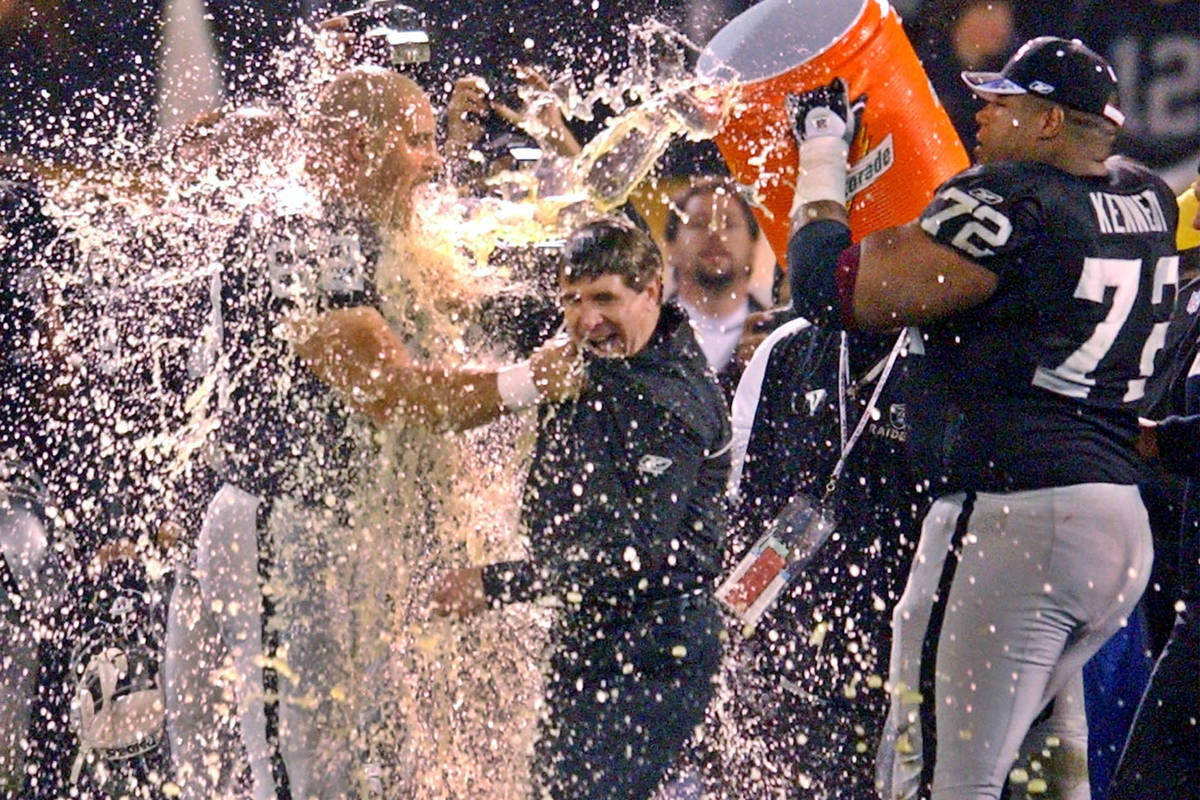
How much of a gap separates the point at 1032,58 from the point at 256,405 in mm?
2033

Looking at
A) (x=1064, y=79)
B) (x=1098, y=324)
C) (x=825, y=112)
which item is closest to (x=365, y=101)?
(x=825, y=112)

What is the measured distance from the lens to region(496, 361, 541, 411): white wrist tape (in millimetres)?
3164

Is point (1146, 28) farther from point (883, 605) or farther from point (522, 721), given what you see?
point (522, 721)

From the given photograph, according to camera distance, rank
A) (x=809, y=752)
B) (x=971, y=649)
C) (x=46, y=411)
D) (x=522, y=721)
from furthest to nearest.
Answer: (x=46, y=411) → (x=809, y=752) → (x=522, y=721) → (x=971, y=649)

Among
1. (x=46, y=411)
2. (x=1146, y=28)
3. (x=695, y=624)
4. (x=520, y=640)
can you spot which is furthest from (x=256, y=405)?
(x=1146, y=28)

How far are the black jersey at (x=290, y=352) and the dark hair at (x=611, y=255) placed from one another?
538 mm

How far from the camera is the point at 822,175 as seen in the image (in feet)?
10.6

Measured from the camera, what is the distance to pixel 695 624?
312 centimetres

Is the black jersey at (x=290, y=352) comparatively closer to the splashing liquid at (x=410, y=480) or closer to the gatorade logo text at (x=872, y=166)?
the splashing liquid at (x=410, y=480)

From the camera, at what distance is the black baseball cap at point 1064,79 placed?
3027mm

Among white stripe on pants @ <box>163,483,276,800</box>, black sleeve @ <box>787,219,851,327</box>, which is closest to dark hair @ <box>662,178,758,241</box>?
black sleeve @ <box>787,219,851,327</box>

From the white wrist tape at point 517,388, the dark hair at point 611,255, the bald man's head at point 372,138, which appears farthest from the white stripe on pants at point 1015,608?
the bald man's head at point 372,138

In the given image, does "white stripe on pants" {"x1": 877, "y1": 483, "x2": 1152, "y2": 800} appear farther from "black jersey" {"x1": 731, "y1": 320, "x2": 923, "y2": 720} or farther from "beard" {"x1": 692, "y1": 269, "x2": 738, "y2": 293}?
"beard" {"x1": 692, "y1": 269, "x2": 738, "y2": 293}

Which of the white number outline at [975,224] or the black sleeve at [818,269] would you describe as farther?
the black sleeve at [818,269]
